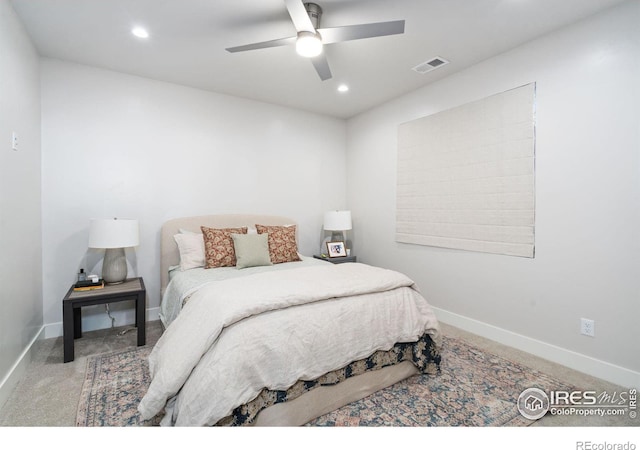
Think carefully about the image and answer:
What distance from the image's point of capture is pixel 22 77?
7.95 feet

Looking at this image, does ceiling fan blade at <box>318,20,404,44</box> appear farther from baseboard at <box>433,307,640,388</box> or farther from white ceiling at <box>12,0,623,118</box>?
baseboard at <box>433,307,640,388</box>

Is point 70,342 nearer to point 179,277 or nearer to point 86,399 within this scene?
point 86,399

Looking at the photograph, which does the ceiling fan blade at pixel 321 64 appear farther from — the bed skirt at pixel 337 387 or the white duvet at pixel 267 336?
the bed skirt at pixel 337 387

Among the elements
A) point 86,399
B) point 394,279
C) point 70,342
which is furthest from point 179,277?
point 394,279

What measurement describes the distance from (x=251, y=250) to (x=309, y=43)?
1.96 meters

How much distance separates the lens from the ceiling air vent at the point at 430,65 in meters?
3.01

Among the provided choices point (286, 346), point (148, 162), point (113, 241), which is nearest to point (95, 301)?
point (113, 241)

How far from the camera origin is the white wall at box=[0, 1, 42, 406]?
6.71 ft

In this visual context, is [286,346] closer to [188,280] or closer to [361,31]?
[188,280]

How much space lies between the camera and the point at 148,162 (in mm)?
3451

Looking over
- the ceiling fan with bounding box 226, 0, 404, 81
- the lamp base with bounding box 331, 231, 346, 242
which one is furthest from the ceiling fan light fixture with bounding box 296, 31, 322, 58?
the lamp base with bounding box 331, 231, 346, 242

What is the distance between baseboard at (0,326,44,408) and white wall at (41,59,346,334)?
25.6 inches

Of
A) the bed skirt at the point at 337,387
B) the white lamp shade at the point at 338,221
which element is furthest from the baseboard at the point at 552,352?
the white lamp shade at the point at 338,221

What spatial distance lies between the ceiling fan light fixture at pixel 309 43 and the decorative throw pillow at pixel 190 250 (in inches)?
84.8
